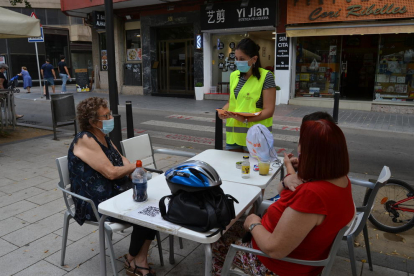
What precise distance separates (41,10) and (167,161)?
26.3 meters

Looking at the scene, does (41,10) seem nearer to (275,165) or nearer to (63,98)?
(63,98)

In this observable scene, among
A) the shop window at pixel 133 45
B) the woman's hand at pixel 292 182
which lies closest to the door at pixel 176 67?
the shop window at pixel 133 45

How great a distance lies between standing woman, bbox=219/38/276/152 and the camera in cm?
357

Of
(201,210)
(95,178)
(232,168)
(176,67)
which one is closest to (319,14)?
A: (176,67)

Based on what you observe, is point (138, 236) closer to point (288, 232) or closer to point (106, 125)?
point (106, 125)

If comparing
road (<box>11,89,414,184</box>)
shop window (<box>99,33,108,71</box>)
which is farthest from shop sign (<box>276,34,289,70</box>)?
shop window (<box>99,33,108,71</box>)

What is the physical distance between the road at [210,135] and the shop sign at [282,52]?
A: 10.6 feet

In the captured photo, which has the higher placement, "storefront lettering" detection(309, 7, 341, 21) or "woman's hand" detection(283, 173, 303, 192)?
"storefront lettering" detection(309, 7, 341, 21)

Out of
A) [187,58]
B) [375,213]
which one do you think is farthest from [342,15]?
[375,213]

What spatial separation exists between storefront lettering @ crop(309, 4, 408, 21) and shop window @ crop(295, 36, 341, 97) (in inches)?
49.3

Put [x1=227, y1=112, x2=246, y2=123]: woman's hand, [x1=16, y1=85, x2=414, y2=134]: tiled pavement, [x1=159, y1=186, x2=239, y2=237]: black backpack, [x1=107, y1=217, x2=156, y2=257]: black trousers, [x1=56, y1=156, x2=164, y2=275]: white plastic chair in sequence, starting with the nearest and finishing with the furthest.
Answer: [x1=159, y1=186, x2=239, y2=237]: black backpack, [x1=56, y1=156, x2=164, y2=275]: white plastic chair, [x1=107, y1=217, x2=156, y2=257]: black trousers, [x1=227, y1=112, x2=246, y2=123]: woman's hand, [x1=16, y1=85, x2=414, y2=134]: tiled pavement

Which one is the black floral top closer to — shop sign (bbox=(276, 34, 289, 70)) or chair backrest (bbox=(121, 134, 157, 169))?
chair backrest (bbox=(121, 134, 157, 169))

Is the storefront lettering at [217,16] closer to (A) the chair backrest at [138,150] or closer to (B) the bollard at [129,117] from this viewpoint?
(B) the bollard at [129,117]

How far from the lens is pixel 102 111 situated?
309 cm
